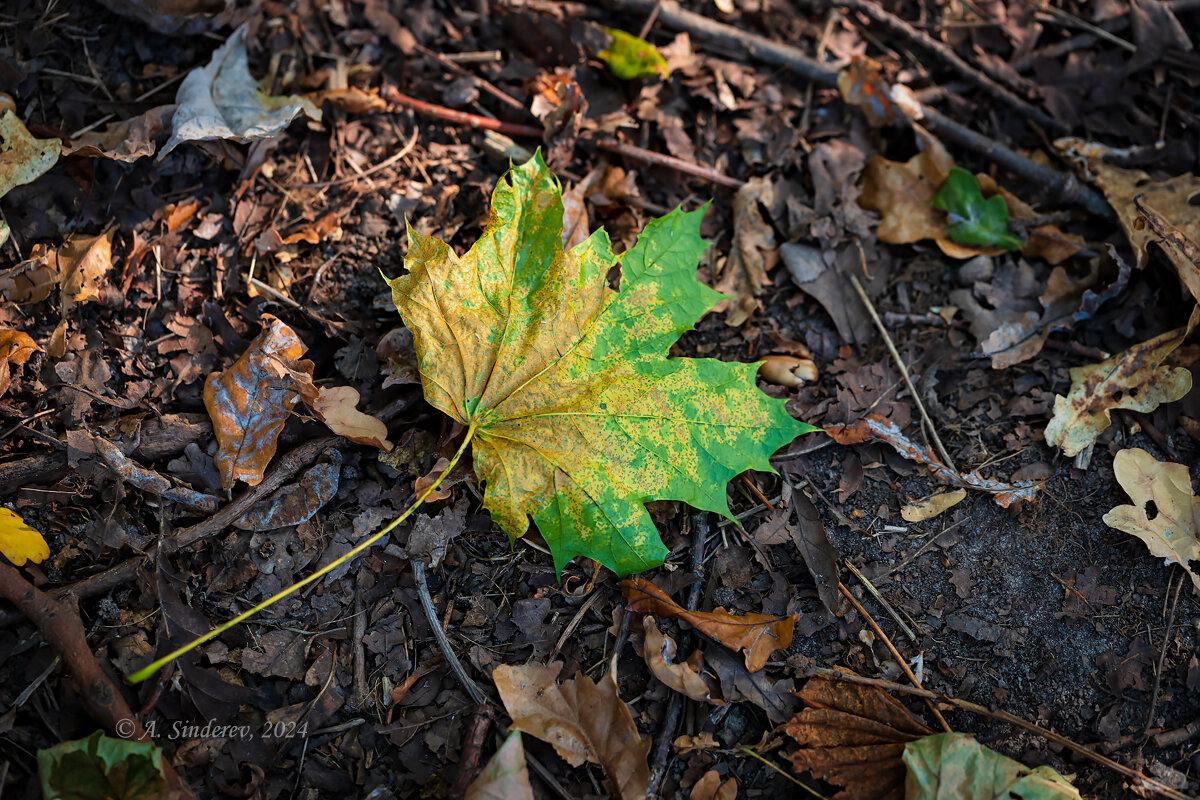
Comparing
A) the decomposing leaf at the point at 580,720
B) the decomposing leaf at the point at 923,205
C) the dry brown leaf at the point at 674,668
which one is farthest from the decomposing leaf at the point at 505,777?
the decomposing leaf at the point at 923,205

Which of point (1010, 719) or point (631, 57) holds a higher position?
point (631, 57)

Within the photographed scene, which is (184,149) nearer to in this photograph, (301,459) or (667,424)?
(301,459)

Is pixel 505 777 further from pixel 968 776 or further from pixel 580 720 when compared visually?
pixel 968 776

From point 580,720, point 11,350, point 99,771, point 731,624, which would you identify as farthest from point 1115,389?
point 11,350

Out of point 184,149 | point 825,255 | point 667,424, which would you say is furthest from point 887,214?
point 184,149

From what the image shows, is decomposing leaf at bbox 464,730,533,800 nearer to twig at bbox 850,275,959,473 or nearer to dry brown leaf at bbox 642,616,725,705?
dry brown leaf at bbox 642,616,725,705
